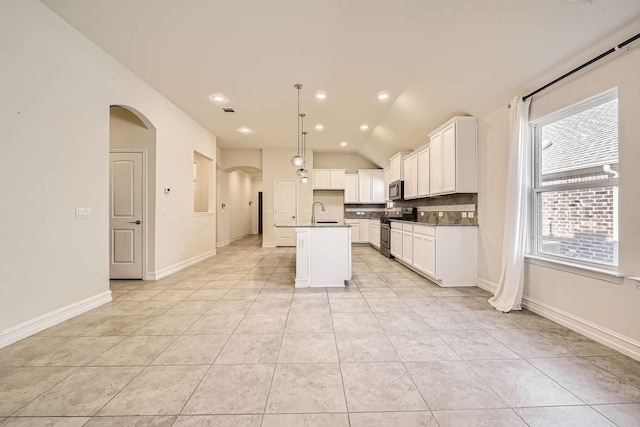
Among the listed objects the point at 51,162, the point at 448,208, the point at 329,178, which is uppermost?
the point at 329,178

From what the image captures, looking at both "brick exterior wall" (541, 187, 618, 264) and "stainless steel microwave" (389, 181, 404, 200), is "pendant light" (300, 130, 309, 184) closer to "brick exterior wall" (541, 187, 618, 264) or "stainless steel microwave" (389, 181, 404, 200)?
"stainless steel microwave" (389, 181, 404, 200)

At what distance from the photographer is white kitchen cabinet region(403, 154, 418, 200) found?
18.1ft

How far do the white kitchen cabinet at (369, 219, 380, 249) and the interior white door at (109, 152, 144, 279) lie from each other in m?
5.46

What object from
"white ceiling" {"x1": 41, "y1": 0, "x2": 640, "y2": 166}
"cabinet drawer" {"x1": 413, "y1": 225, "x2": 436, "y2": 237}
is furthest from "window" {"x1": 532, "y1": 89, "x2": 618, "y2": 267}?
"cabinet drawer" {"x1": 413, "y1": 225, "x2": 436, "y2": 237}

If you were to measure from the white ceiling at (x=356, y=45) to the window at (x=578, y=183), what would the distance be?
498 mm

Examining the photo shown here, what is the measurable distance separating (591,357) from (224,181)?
8.40 meters

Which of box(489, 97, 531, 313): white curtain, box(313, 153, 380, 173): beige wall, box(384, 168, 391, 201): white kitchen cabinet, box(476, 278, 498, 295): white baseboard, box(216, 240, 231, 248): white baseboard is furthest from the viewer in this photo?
box(313, 153, 380, 173): beige wall

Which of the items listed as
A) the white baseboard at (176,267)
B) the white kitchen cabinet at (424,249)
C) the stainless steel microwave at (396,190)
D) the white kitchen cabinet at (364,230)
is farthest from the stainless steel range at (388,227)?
the white baseboard at (176,267)

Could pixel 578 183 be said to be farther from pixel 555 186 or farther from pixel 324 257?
pixel 324 257

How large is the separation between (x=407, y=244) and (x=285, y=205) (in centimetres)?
Result: 412

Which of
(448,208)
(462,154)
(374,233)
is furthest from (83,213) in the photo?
(374,233)

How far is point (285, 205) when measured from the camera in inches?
317

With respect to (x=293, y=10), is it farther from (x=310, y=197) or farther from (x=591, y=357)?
(x=310, y=197)

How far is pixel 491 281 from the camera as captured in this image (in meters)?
3.68
